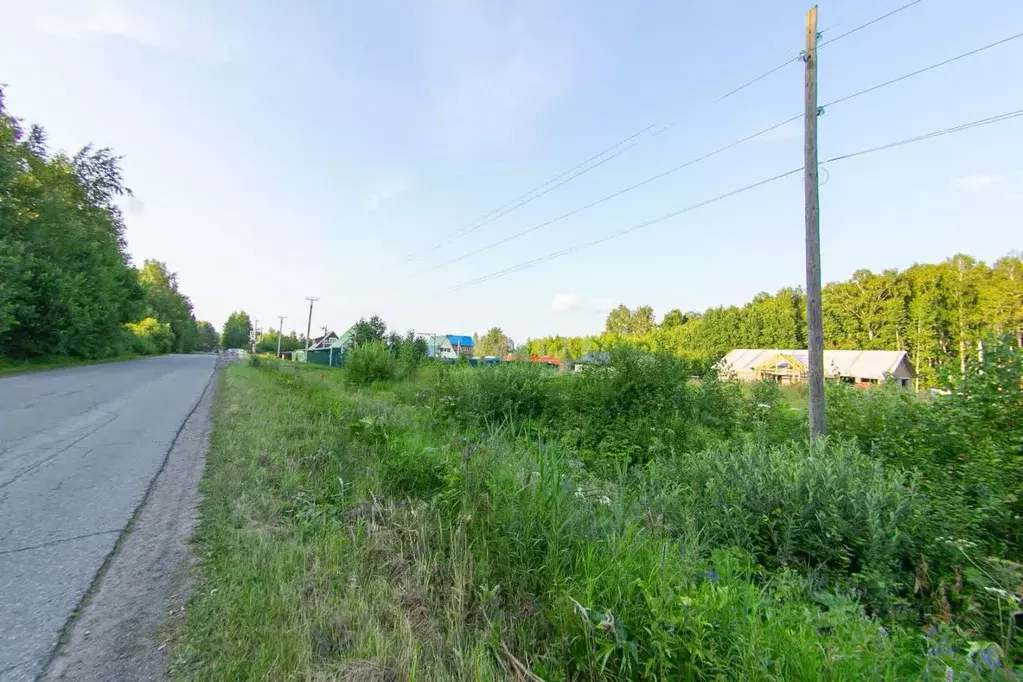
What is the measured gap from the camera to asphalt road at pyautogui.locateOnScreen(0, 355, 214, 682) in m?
2.21

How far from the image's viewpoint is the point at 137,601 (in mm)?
2373

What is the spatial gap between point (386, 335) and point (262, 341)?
10158 centimetres

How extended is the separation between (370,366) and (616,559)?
1642cm

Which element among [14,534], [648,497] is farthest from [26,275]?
[648,497]

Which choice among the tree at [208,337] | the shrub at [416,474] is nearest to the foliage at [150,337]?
the shrub at [416,474]

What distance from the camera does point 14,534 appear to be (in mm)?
3160

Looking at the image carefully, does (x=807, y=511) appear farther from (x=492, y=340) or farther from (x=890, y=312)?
(x=492, y=340)

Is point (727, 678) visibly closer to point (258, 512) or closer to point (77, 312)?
point (258, 512)

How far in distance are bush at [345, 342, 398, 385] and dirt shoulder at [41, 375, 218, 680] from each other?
13.6 metres

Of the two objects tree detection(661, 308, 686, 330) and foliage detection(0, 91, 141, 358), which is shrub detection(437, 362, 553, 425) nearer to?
foliage detection(0, 91, 141, 358)

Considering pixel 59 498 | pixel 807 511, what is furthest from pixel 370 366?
pixel 807 511

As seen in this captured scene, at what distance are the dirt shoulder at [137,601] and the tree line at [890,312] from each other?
3531 cm

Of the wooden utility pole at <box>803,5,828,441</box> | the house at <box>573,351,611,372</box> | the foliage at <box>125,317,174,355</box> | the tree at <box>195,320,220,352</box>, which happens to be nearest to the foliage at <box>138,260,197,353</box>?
the foliage at <box>125,317,174,355</box>

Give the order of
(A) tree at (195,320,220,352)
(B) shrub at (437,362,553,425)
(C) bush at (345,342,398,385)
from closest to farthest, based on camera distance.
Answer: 1. (B) shrub at (437,362,553,425)
2. (C) bush at (345,342,398,385)
3. (A) tree at (195,320,220,352)
